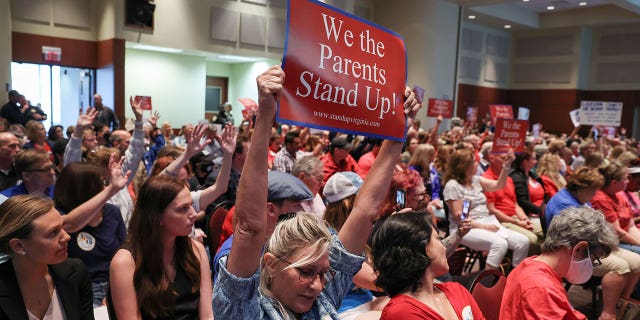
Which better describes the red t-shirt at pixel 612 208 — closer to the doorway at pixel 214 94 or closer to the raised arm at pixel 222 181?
the raised arm at pixel 222 181

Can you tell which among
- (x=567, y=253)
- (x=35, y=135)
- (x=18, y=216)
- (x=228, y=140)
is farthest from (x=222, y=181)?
(x=35, y=135)

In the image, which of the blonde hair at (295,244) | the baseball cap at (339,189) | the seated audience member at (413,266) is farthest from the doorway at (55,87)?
the blonde hair at (295,244)

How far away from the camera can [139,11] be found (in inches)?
497

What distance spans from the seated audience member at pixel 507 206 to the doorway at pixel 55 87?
11283 mm

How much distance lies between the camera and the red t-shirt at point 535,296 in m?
2.40

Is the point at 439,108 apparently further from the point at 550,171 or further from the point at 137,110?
the point at 137,110

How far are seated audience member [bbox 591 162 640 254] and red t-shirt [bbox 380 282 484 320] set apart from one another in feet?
11.1

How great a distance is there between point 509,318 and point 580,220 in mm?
720

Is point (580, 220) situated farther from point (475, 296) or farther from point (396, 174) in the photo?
point (396, 174)

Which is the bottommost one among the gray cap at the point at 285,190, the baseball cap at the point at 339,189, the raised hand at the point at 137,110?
the baseball cap at the point at 339,189

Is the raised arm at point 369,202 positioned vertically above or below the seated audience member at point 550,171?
above

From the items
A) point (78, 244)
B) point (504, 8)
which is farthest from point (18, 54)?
A: point (504, 8)

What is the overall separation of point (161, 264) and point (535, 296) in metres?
1.80

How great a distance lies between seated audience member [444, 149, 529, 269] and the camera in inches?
196
